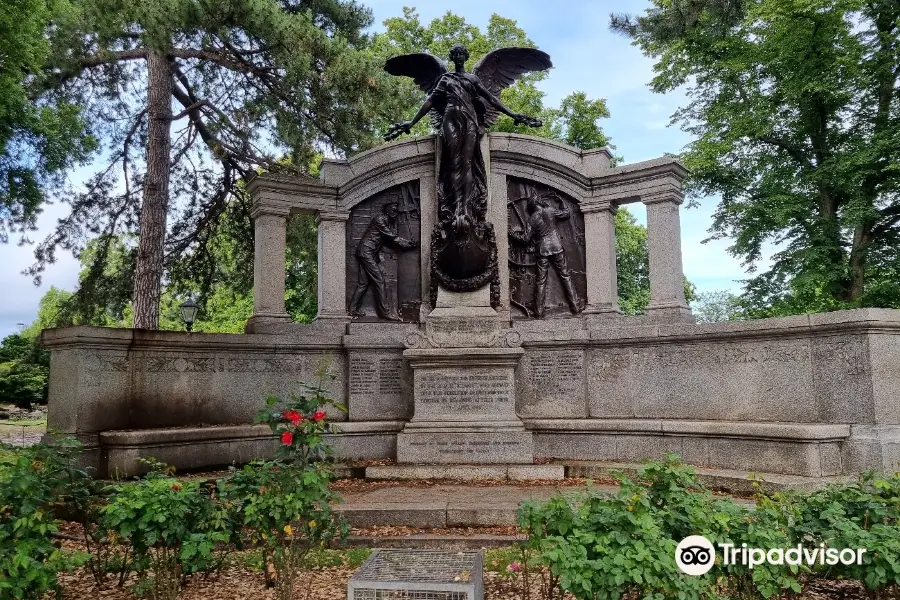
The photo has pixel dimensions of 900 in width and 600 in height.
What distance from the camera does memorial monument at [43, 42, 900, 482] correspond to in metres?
7.65

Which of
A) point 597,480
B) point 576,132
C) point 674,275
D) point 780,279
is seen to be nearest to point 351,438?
point 597,480

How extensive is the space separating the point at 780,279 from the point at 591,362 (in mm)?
11643

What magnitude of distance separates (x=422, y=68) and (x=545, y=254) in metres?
3.78

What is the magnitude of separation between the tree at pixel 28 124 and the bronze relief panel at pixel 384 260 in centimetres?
881

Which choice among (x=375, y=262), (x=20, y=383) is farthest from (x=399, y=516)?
(x=20, y=383)

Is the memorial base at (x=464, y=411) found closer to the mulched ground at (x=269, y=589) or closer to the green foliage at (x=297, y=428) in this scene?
the mulched ground at (x=269, y=589)

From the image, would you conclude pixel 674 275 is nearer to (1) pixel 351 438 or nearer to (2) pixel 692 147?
(1) pixel 351 438

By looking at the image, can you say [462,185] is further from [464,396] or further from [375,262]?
[464,396]

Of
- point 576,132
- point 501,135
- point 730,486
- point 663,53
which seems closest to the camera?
point 730,486

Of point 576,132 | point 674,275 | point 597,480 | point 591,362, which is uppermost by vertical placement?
point 576,132

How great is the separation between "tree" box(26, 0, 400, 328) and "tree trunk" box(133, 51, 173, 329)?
25mm

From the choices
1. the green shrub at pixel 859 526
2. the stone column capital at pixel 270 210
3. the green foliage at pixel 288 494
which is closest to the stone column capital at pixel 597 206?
the stone column capital at pixel 270 210

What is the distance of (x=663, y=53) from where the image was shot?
2200cm

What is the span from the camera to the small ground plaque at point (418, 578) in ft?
10.9
